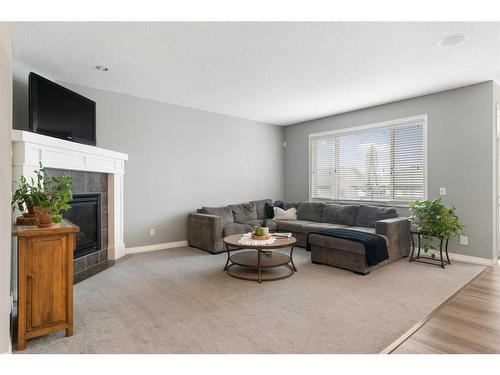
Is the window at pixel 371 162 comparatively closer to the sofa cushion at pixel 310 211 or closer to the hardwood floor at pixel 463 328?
the sofa cushion at pixel 310 211

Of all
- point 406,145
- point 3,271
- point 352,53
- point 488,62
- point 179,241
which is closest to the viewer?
point 3,271

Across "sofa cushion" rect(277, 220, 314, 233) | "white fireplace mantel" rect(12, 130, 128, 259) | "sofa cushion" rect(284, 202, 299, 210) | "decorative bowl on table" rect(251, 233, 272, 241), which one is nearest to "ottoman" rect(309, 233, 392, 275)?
"decorative bowl on table" rect(251, 233, 272, 241)

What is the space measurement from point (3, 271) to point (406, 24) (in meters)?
3.50

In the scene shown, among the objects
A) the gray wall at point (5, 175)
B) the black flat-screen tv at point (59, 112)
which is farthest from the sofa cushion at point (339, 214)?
the gray wall at point (5, 175)

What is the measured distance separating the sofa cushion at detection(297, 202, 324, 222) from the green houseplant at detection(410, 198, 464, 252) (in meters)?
1.76

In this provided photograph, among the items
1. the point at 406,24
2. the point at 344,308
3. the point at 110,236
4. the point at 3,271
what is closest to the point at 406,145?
the point at 406,24

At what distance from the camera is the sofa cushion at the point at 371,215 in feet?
15.6

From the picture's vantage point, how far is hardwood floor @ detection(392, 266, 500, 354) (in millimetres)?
2004

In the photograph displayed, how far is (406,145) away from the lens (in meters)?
4.95

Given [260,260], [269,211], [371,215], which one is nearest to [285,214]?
[269,211]

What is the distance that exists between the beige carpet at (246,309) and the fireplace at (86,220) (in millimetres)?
501

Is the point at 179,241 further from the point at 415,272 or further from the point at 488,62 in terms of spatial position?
the point at 488,62

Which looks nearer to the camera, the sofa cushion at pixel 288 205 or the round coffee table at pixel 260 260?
the round coffee table at pixel 260 260

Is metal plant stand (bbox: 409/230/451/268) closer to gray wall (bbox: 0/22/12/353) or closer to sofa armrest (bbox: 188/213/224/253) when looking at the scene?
sofa armrest (bbox: 188/213/224/253)
